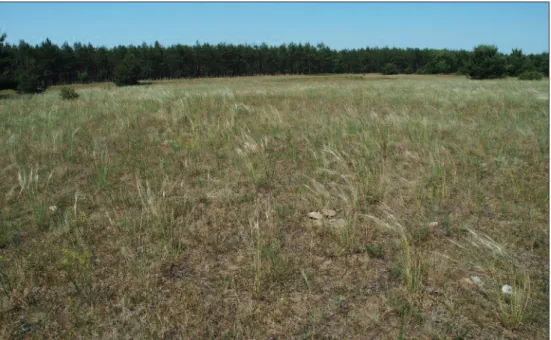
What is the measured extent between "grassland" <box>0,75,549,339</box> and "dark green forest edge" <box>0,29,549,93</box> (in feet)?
135

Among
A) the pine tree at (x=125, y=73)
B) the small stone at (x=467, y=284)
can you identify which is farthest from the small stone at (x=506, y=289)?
the pine tree at (x=125, y=73)

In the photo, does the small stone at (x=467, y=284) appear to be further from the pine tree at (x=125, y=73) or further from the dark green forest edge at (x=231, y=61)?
the pine tree at (x=125, y=73)

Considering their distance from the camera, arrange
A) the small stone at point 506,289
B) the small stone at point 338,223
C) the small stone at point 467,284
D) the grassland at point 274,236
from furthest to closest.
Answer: the small stone at point 338,223 → the small stone at point 467,284 → the small stone at point 506,289 → the grassland at point 274,236

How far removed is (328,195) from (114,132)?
16.4ft

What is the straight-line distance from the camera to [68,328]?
2.39 meters

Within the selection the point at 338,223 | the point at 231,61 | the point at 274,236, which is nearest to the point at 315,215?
the point at 338,223

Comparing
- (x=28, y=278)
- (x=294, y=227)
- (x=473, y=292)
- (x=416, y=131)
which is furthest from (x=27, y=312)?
(x=416, y=131)

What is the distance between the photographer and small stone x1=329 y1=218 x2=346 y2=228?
355cm

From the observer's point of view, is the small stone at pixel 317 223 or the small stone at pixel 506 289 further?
the small stone at pixel 317 223

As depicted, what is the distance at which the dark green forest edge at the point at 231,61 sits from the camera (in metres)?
51.4

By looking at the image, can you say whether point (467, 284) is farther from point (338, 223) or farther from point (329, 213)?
point (329, 213)

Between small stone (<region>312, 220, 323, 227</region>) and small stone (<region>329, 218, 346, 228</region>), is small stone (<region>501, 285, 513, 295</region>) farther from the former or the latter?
small stone (<region>312, 220, 323, 227</region>)

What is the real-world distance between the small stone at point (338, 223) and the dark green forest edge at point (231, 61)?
43.7 metres

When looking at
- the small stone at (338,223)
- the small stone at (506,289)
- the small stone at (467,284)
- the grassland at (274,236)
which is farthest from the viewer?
the small stone at (338,223)
